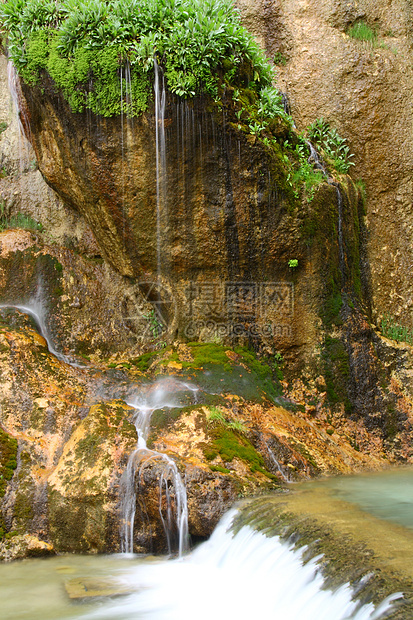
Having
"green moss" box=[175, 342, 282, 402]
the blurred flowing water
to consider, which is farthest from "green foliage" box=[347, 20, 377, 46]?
the blurred flowing water

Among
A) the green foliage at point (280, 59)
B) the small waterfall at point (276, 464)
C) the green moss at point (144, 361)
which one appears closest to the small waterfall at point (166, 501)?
the small waterfall at point (276, 464)

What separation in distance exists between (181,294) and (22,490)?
4.68 m

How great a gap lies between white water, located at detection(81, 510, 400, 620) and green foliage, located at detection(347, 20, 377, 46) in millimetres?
10725

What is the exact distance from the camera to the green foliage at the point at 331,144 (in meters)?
11.1

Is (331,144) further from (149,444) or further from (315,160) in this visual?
(149,444)

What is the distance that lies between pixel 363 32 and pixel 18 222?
9.10 m

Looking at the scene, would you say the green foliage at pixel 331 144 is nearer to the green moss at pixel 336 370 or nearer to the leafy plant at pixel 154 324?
the green moss at pixel 336 370

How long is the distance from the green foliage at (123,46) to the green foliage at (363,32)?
3534 millimetres

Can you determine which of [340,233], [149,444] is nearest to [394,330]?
[340,233]

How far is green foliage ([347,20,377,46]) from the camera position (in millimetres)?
11789

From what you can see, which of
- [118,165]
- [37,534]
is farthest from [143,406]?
[118,165]

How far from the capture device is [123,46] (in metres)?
9.05

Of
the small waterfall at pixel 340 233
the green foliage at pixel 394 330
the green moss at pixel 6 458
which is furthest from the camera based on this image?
the green foliage at pixel 394 330

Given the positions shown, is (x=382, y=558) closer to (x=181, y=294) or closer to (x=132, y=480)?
(x=132, y=480)
